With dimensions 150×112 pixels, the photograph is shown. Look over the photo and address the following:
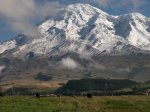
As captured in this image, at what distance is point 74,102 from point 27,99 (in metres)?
11.7

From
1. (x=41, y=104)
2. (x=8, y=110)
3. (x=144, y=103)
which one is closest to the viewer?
(x=8, y=110)

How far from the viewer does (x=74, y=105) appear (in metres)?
105

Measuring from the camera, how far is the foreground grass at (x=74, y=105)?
98.8m

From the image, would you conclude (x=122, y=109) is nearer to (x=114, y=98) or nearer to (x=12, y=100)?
(x=114, y=98)

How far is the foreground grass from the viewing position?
324 feet

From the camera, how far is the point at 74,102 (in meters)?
108

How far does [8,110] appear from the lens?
311 ft

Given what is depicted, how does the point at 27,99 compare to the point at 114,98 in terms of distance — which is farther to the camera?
the point at 114,98

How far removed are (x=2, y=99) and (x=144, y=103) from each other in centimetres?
3631

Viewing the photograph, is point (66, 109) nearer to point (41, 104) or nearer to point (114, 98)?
point (41, 104)

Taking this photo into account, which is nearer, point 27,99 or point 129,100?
point 27,99

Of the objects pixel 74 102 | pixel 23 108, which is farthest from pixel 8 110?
pixel 74 102

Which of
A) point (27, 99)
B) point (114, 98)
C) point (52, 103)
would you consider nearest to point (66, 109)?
point (52, 103)

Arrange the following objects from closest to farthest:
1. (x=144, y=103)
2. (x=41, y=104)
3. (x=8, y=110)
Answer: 1. (x=8, y=110)
2. (x=41, y=104)
3. (x=144, y=103)
